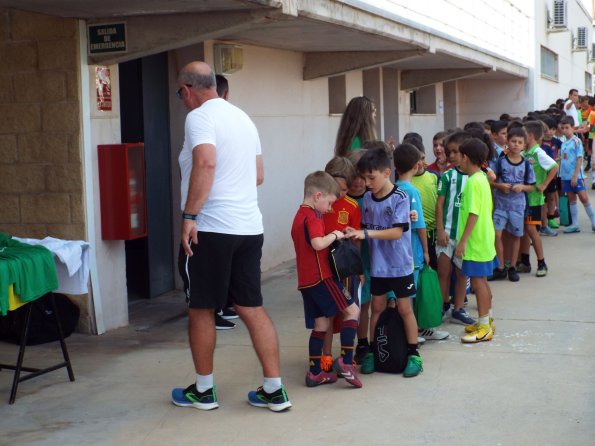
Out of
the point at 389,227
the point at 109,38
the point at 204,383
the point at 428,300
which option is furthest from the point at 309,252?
the point at 109,38

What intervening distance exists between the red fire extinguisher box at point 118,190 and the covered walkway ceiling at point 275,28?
70 centimetres

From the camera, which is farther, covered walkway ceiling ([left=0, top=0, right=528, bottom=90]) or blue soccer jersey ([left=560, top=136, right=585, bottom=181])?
blue soccer jersey ([left=560, top=136, right=585, bottom=181])

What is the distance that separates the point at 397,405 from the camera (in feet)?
17.1

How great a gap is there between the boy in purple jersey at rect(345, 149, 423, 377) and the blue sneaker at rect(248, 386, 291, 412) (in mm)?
919

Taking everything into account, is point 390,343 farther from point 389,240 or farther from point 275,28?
point 275,28

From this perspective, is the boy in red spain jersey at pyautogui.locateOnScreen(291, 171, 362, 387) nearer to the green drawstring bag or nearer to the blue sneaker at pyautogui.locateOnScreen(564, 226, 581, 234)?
the green drawstring bag

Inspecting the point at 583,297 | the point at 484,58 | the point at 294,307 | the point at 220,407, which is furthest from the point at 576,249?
the point at 220,407

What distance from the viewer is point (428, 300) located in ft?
20.9

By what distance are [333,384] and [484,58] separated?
11.2m

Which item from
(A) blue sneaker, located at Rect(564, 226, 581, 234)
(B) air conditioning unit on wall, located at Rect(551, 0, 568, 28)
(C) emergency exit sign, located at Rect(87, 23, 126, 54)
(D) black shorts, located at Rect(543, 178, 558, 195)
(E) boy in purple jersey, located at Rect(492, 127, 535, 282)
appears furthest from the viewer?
(B) air conditioning unit on wall, located at Rect(551, 0, 568, 28)

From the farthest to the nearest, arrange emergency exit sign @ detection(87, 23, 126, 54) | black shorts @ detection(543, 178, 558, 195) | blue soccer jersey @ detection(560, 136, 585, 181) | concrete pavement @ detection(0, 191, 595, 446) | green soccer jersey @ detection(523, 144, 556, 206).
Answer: blue soccer jersey @ detection(560, 136, 585, 181) → black shorts @ detection(543, 178, 558, 195) → green soccer jersey @ detection(523, 144, 556, 206) → emergency exit sign @ detection(87, 23, 126, 54) → concrete pavement @ detection(0, 191, 595, 446)

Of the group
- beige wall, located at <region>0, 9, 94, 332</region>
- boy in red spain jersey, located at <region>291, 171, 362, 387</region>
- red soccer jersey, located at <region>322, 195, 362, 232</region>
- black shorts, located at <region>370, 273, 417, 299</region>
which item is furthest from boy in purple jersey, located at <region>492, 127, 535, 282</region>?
beige wall, located at <region>0, 9, 94, 332</region>

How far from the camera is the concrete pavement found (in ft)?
15.6

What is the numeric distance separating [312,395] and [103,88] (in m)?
3.02
